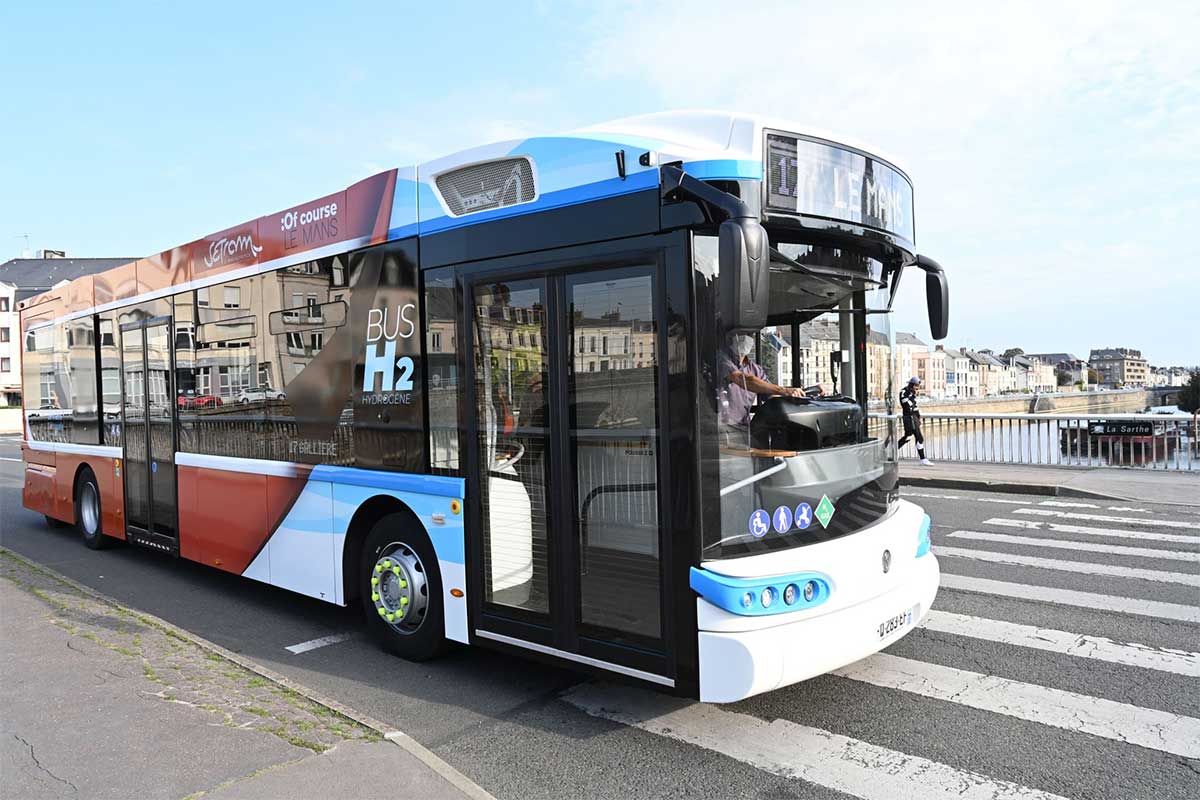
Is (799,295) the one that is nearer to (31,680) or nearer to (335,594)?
(335,594)

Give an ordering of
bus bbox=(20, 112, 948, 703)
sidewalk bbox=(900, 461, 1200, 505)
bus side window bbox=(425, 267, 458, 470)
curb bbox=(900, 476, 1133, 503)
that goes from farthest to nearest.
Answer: curb bbox=(900, 476, 1133, 503), sidewalk bbox=(900, 461, 1200, 505), bus side window bbox=(425, 267, 458, 470), bus bbox=(20, 112, 948, 703)

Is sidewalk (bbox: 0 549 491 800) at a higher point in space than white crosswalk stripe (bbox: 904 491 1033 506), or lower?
higher

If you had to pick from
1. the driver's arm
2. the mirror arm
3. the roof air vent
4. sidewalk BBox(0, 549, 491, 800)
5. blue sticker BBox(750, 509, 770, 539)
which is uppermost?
the roof air vent

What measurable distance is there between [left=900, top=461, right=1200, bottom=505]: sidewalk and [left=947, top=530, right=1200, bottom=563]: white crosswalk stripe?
3892mm

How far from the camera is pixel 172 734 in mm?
4094

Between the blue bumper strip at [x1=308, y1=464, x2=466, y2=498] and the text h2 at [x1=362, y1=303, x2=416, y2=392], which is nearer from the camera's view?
the blue bumper strip at [x1=308, y1=464, x2=466, y2=498]

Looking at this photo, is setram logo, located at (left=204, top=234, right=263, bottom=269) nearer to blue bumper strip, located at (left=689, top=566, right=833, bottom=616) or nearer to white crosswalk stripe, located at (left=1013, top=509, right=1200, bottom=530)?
blue bumper strip, located at (left=689, top=566, right=833, bottom=616)

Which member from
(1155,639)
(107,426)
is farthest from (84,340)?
(1155,639)

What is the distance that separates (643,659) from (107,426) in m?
8.05

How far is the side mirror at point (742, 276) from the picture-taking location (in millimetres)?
3531

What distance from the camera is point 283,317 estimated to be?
6602mm

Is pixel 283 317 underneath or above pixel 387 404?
above

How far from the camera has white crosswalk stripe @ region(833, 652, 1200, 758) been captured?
418 centimetres

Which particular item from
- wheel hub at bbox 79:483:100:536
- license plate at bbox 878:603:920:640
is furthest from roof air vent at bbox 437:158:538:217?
wheel hub at bbox 79:483:100:536
